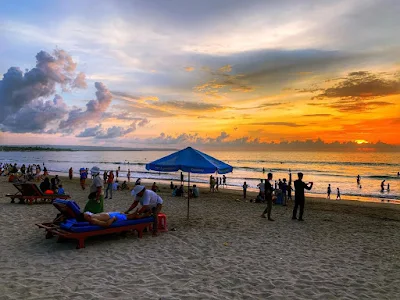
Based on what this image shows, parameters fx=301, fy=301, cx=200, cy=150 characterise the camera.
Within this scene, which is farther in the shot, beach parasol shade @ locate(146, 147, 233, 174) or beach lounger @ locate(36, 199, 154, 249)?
beach parasol shade @ locate(146, 147, 233, 174)

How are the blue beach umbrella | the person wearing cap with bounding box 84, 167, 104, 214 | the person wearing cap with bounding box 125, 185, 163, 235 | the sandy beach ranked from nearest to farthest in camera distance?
1. the sandy beach
2. the person wearing cap with bounding box 125, 185, 163, 235
3. the person wearing cap with bounding box 84, 167, 104, 214
4. the blue beach umbrella

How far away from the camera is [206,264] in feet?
21.1

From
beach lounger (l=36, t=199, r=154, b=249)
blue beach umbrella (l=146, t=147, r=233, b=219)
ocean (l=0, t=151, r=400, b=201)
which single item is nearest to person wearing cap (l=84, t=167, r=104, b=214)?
beach lounger (l=36, t=199, r=154, b=249)

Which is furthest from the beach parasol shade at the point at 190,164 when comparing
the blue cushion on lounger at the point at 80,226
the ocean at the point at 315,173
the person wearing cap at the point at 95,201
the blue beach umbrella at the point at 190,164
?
the ocean at the point at 315,173

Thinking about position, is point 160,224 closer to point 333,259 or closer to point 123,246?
point 123,246

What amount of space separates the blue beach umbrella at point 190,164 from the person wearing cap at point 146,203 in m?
1.41

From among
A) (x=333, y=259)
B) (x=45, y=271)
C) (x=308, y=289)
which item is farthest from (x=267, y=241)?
(x=45, y=271)

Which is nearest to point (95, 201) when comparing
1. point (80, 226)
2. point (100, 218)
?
point (100, 218)

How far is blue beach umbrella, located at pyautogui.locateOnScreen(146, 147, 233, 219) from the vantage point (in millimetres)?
9453

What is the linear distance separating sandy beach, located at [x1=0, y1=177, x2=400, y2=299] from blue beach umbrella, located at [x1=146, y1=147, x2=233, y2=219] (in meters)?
1.94

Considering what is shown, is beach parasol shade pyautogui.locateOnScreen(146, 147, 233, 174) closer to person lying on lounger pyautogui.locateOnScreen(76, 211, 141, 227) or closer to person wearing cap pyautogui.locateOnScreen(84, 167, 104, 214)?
person wearing cap pyautogui.locateOnScreen(84, 167, 104, 214)

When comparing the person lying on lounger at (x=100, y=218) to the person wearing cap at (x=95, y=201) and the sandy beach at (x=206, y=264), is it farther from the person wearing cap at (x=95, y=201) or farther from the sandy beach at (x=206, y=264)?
the person wearing cap at (x=95, y=201)

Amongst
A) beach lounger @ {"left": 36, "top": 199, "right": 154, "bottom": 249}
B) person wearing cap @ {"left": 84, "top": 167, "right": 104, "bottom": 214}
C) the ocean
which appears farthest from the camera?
the ocean

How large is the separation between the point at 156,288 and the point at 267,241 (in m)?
4.28
